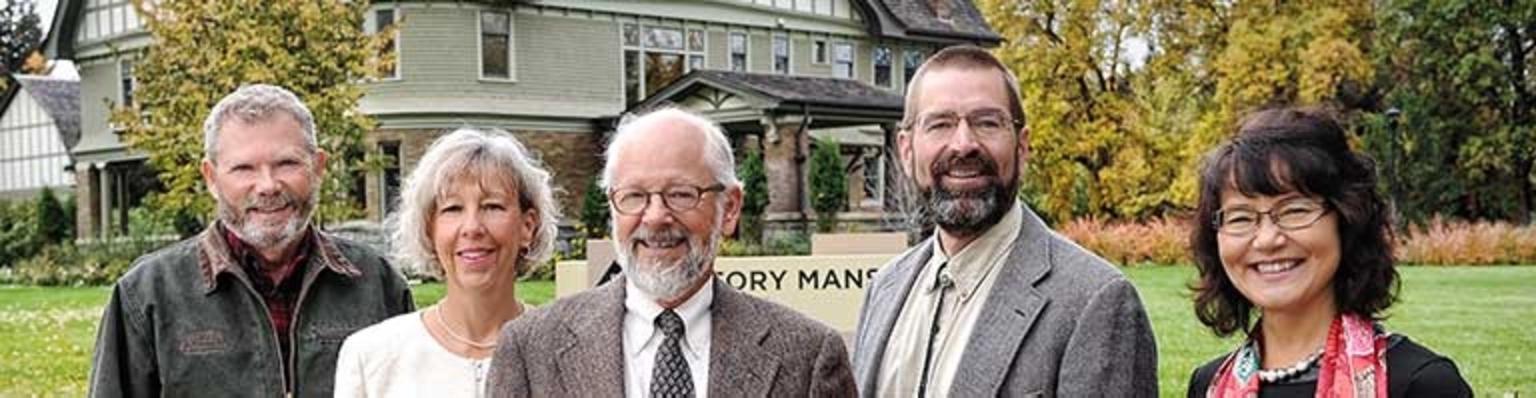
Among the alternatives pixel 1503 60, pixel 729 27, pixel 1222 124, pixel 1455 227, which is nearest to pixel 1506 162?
pixel 1503 60

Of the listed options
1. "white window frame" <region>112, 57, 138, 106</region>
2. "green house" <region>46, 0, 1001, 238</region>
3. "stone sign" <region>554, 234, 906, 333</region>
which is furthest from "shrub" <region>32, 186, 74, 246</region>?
"stone sign" <region>554, 234, 906, 333</region>

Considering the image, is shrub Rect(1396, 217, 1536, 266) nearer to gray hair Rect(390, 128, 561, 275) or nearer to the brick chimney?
the brick chimney

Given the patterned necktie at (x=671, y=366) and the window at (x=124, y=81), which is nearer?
the patterned necktie at (x=671, y=366)

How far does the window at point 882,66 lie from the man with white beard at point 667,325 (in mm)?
32243

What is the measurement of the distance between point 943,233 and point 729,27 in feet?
Answer: 94.8

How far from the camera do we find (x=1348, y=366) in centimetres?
317

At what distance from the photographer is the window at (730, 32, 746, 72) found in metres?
32.5

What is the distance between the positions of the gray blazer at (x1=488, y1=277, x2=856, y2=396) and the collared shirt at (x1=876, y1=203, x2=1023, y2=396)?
1.79 feet

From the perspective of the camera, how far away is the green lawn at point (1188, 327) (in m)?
12.1

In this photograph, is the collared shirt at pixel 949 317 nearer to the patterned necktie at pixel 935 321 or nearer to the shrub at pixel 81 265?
the patterned necktie at pixel 935 321

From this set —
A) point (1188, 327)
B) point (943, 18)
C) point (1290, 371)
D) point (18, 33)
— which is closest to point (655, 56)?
point (943, 18)

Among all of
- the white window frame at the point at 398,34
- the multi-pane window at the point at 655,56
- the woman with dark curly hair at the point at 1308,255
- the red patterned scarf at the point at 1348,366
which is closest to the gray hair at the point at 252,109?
the woman with dark curly hair at the point at 1308,255

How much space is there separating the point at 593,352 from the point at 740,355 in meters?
0.28

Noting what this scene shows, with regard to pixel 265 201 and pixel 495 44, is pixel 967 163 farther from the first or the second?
pixel 495 44
